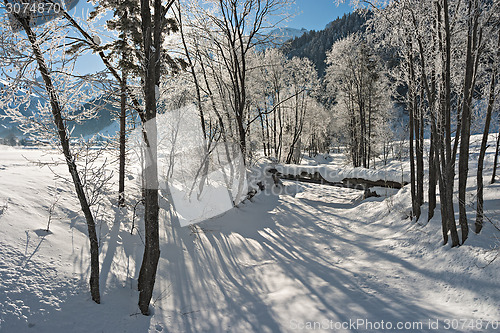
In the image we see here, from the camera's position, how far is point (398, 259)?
17.3 ft

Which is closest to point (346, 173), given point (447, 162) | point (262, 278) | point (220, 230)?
point (220, 230)

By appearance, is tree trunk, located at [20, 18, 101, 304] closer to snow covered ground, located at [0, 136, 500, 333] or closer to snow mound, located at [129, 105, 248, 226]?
snow covered ground, located at [0, 136, 500, 333]

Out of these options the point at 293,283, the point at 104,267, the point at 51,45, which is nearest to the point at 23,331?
the point at 104,267

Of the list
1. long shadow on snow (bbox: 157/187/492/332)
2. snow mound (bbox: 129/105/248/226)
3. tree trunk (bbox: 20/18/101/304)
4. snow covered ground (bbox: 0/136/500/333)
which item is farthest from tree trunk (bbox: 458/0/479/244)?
snow mound (bbox: 129/105/248/226)

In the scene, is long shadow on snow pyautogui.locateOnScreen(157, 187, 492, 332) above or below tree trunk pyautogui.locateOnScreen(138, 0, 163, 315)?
below

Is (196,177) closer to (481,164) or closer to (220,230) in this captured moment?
(220,230)

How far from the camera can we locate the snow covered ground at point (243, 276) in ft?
10.8

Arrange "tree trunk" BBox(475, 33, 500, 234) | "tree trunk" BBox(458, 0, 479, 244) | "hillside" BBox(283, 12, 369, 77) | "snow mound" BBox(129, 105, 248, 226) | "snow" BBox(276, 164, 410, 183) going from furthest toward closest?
"hillside" BBox(283, 12, 369, 77)
"snow" BBox(276, 164, 410, 183)
"snow mound" BBox(129, 105, 248, 226)
"tree trunk" BBox(475, 33, 500, 234)
"tree trunk" BBox(458, 0, 479, 244)

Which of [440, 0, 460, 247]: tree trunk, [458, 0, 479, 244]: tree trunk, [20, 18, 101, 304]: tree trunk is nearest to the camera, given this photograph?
[20, 18, 101, 304]: tree trunk

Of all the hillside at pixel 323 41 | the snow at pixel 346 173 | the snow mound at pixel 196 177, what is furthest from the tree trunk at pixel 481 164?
the hillside at pixel 323 41

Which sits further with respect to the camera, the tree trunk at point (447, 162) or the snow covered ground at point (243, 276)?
the tree trunk at point (447, 162)

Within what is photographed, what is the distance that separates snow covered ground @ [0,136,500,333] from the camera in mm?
3301

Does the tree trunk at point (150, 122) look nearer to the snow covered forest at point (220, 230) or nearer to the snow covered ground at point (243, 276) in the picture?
the snow covered forest at point (220, 230)

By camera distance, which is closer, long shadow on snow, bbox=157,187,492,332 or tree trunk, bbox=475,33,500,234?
long shadow on snow, bbox=157,187,492,332
